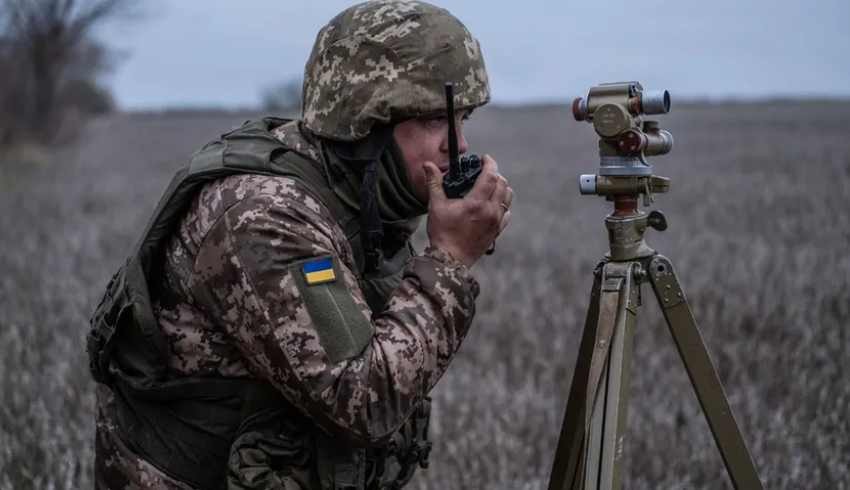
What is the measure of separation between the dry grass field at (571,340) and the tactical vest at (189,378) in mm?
1462

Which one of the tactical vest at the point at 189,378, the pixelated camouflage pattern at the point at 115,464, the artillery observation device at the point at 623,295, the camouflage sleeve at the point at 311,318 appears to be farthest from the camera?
the pixelated camouflage pattern at the point at 115,464

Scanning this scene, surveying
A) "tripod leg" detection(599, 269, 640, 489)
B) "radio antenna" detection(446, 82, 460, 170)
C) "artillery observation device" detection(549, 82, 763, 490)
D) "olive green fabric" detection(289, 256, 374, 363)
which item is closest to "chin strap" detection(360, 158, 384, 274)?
"radio antenna" detection(446, 82, 460, 170)

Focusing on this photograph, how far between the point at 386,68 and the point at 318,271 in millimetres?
637

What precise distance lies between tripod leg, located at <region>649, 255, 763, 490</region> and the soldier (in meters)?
0.48

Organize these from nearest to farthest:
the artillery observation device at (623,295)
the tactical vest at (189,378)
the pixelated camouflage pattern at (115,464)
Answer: the artillery observation device at (623,295), the tactical vest at (189,378), the pixelated camouflage pattern at (115,464)

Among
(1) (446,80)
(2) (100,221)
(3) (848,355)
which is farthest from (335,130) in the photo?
(2) (100,221)

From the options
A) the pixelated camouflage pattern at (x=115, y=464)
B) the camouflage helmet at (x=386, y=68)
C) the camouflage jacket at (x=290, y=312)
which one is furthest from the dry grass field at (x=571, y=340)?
the camouflage helmet at (x=386, y=68)

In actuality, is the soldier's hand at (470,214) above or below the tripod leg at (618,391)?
above

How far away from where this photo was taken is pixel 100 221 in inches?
516

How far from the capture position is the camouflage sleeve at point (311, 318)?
2.34 m

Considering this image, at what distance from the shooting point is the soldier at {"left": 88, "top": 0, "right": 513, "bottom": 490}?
2.36 m

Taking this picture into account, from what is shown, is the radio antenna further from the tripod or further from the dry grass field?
the dry grass field

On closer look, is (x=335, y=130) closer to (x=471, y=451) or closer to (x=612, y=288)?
(x=612, y=288)

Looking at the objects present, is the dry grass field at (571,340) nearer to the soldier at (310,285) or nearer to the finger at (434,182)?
the soldier at (310,285)
